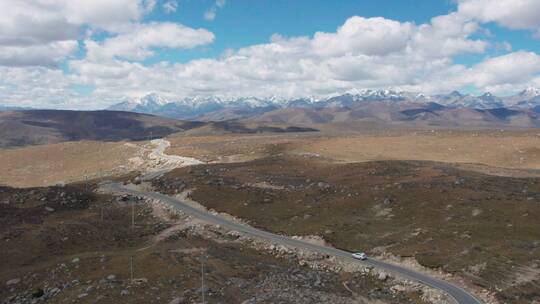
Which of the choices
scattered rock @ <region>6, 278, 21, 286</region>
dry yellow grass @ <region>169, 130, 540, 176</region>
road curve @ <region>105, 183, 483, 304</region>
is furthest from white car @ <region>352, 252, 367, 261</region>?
dry yellow grass @ <region>169, 130, 540, 176</region>

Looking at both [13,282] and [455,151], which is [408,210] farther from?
[455,151]

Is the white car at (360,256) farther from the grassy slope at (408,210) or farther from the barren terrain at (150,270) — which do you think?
the barren terrain at (150,270)

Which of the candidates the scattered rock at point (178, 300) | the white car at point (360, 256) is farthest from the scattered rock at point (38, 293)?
the white car at point (360, 256)

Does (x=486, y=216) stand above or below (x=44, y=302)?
above

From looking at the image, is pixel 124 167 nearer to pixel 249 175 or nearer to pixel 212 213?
pixel 249 175

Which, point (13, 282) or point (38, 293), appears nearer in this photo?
point (38, 293)

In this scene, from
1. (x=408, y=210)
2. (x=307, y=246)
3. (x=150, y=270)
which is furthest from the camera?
(x=408, y=210)

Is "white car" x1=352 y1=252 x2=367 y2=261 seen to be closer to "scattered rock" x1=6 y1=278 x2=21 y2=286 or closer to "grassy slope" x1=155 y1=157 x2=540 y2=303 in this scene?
"grassy slope" x1=155 y1=157 x2=540 y2=303

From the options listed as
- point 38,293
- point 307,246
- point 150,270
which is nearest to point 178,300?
point 150,270

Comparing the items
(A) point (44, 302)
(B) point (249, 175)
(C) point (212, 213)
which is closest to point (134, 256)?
(A) point (44, 302)
